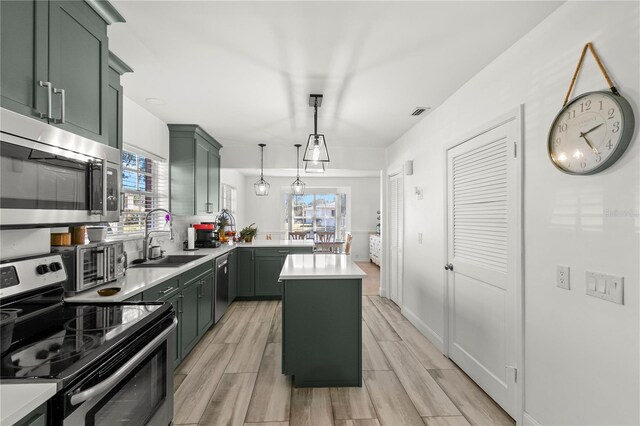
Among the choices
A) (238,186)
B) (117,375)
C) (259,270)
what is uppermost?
(238,186)

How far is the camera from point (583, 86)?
1.61 m

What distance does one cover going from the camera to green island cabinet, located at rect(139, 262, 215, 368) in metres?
2.50

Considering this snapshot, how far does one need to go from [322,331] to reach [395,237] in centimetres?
274

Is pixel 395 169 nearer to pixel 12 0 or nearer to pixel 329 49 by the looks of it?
pixel 329 49

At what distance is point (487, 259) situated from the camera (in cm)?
245

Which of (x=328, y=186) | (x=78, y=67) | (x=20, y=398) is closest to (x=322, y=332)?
(x=20, y=398)

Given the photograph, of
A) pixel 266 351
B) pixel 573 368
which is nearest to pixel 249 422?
pixel 266 351

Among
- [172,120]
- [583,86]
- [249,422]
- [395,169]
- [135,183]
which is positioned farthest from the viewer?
[395,169]

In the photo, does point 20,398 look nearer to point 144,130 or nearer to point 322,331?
point 322,331

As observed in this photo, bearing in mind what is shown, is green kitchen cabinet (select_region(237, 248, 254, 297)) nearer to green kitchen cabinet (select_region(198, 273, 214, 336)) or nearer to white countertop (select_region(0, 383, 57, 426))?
green kitchen cabinet (select_region(198, 273, 214, 336))

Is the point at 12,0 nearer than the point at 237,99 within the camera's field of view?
Yes

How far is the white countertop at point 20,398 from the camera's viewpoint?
849 millimetres

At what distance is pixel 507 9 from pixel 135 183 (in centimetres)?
362

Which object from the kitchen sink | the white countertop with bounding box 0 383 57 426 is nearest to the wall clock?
the white countertop with bounding box 0 383 57 426
